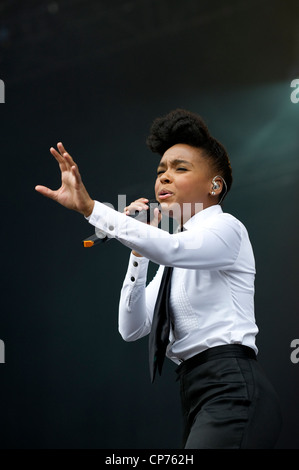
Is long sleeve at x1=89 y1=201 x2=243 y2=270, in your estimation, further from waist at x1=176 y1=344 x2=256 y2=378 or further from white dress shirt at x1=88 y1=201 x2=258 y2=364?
waist at x1=176 y1=344 x2=256 y2=378

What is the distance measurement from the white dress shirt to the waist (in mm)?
13

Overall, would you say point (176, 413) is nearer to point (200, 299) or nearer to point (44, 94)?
point (200, 299)

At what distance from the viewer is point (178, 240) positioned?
1.42 m

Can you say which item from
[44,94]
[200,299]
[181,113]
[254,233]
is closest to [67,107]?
[44,94]

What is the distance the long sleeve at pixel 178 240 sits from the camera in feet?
4.49

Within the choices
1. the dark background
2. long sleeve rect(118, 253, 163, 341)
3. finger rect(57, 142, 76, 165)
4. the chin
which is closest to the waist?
long sleeve rect(118, 253, 163, 341)

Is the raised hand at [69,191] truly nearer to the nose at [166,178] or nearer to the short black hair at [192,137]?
the nose at [166,178]

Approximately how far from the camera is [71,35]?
316 centimetres

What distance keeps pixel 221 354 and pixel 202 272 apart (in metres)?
0.25

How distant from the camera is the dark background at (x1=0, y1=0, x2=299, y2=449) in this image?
3047 millimetres

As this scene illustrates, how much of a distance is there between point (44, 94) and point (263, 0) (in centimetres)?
141

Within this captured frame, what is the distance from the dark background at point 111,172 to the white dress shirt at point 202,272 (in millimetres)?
1527

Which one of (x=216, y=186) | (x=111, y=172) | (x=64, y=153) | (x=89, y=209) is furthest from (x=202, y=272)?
(x=111, y=172)

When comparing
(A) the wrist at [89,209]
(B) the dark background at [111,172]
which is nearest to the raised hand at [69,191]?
(A) the wrist at [89,209]
